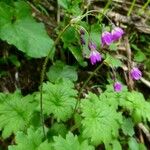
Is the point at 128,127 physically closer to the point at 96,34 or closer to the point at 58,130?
the point at 58,130

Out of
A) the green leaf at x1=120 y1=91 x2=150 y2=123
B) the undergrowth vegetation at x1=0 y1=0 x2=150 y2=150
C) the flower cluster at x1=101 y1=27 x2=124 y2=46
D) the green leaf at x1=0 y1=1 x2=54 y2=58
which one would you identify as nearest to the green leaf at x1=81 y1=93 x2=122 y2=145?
the undergrowth vegetation at x1=0 y1=0 x2=150 y2=150

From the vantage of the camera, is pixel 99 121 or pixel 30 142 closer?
pixel 30 142

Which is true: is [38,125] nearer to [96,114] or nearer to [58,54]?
[96,114]

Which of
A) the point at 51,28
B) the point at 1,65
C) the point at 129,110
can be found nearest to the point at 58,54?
the point at 51,28

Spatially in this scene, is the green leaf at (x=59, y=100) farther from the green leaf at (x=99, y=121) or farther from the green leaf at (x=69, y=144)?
the green leaf at (x=69, y=144)

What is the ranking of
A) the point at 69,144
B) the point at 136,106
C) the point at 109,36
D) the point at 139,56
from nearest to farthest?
1. the point at 109,36
2. the point at 69,144
3. the point at 136,106
4. the point at 139,56

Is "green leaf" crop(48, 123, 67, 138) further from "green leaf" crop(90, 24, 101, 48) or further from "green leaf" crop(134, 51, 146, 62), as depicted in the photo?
"green leaf" crop(134, 51, 146, 62)


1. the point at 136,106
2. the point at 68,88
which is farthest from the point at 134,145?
the point at 68,88

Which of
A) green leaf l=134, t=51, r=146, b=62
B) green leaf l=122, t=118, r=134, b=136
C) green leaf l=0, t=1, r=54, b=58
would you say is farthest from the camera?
green leaf l=134, t=51, r=146, b=62
